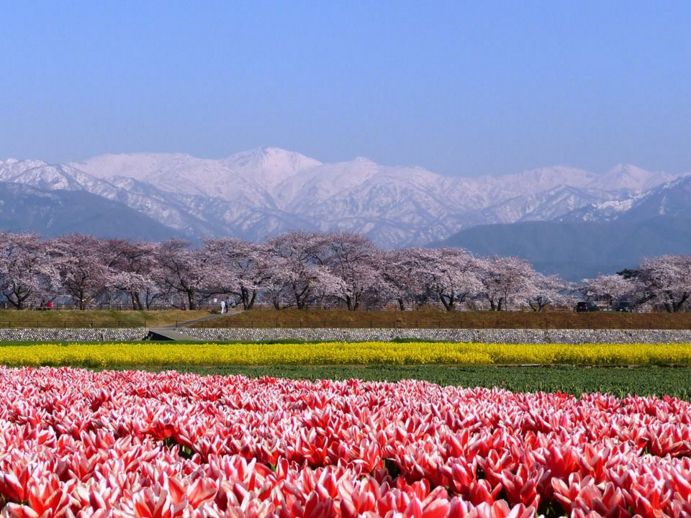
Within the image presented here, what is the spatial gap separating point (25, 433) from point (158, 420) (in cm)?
94

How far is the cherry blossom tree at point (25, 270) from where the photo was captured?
60031 millimetres

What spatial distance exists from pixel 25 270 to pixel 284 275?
1768 centimetres

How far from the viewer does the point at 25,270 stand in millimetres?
60344

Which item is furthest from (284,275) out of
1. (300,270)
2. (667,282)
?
(667,282)

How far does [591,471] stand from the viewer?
4.68 m

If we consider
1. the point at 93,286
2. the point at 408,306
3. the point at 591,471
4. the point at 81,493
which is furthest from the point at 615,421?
the point at 408,306

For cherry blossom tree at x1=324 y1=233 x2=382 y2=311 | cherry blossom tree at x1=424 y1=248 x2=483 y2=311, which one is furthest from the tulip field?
cherry blossom tree at x1=424 y1=248 x2=483 y2=311

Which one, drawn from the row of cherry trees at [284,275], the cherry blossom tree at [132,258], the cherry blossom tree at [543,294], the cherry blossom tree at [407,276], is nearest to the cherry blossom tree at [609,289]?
the row of cherry trees at [284,275]

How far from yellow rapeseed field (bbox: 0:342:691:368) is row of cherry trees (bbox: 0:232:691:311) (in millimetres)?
37626

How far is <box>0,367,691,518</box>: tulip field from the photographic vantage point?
3754 mm

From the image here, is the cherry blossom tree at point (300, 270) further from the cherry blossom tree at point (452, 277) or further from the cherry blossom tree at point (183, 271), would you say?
the cherry blossom tree at point (452, 277)

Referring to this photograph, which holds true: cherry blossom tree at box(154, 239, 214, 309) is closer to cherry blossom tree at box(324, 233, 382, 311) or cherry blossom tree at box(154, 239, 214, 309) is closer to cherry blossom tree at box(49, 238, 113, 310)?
cherry blossom tree at box(49, 238, 113, 310)

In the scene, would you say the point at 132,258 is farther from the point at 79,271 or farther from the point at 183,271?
the point at 79,271

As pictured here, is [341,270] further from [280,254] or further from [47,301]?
[47,301]
